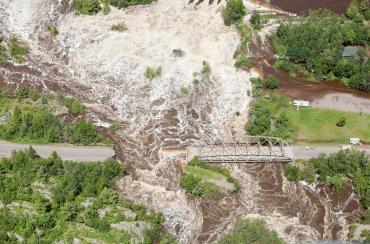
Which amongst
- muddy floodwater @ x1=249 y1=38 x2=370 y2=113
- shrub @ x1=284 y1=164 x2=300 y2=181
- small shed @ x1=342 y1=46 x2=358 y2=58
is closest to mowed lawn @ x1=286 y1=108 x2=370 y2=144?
muddy floodwater @ x1=249 y1=38 x2=370 y2=113

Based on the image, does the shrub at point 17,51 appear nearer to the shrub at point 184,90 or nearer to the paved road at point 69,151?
the paved road at point 69,151

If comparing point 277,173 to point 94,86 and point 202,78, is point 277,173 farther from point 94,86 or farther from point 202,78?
point 94,86

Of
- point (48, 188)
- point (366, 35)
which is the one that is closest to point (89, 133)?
point (48, 188)

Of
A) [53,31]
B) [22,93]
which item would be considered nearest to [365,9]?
[53,31]

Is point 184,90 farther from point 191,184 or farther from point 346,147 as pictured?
point 346,147

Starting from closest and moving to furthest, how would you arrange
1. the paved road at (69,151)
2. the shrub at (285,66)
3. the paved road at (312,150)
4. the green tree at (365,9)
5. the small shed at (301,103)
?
the paved road at (69,151)
the paved road at (312,150)
the small shed at (301,103)
the shrub at (285,66)
the green tree at (365,9)

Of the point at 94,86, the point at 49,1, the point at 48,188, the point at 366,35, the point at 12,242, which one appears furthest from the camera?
the point at 49,1

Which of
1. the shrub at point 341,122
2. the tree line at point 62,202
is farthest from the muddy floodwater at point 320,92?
the tree line at point 62,202
